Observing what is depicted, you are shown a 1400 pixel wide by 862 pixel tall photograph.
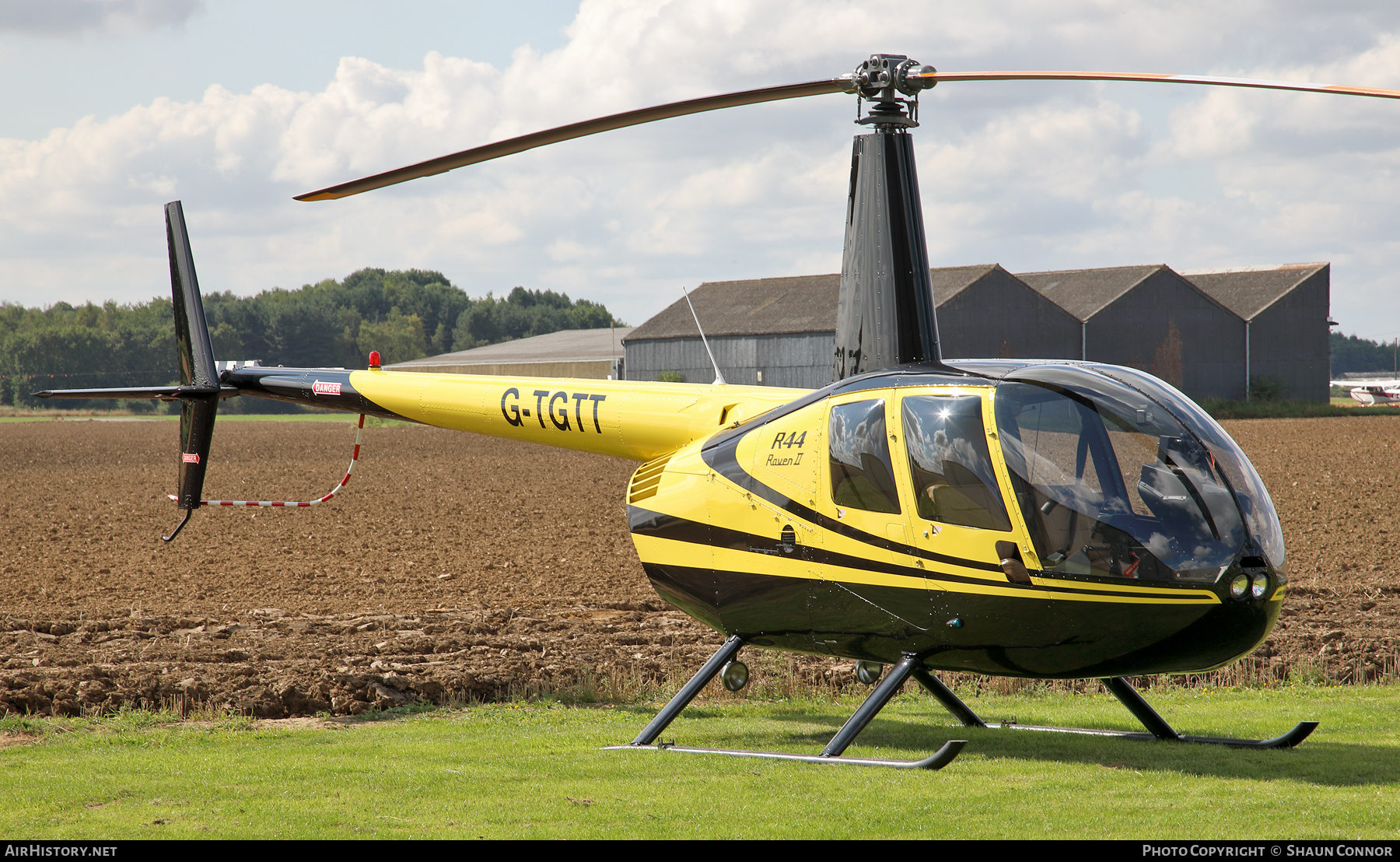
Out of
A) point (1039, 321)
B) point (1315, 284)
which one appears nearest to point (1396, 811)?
point (1039, 321)

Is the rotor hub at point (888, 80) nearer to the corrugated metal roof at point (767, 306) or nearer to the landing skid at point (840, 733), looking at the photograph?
the landing skid at point (840, 733)

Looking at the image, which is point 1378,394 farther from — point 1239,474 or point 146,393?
point 146,393

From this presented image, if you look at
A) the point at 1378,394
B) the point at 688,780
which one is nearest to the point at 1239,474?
the point at 688,780

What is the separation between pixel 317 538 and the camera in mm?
19859

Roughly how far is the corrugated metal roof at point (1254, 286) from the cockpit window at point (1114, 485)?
6587 centimetres

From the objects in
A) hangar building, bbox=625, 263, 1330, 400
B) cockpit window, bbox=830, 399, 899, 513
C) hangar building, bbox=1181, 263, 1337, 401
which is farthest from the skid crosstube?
hangar building, bbox=1181, 263, 1337, 401

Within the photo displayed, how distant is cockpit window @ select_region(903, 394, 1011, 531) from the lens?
6.43 metres

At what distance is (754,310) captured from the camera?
206 ft

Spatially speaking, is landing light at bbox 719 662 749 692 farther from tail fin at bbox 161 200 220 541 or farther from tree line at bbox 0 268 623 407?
tree line at bbox 0 268 623 407

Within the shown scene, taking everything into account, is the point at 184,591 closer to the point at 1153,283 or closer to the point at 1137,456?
the point at 1137,456

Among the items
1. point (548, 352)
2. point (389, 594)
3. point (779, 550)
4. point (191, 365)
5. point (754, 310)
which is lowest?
point (389, 594)

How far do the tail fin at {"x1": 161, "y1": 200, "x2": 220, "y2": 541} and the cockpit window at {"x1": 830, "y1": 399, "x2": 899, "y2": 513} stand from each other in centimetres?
704

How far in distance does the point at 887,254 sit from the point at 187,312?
7.44 m

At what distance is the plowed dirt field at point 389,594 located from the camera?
33.2 ft
